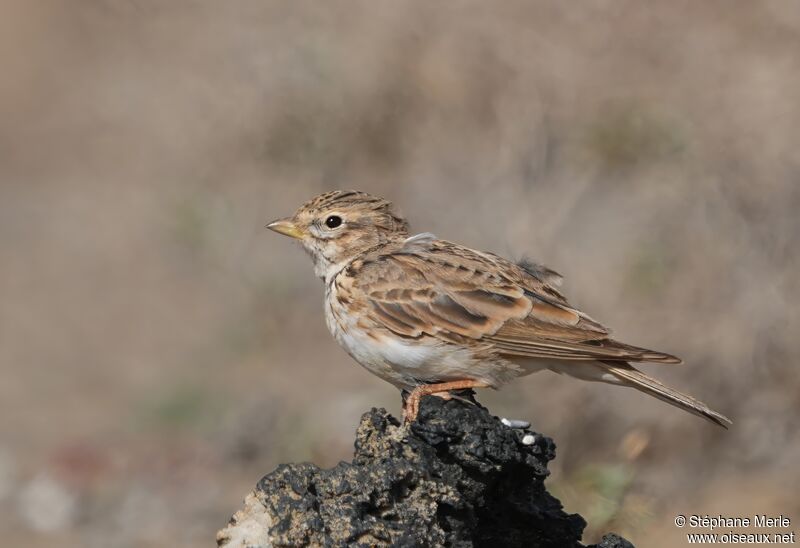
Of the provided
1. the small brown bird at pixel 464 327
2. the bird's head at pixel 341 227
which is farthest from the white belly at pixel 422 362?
the bird's head at pixel 341 227

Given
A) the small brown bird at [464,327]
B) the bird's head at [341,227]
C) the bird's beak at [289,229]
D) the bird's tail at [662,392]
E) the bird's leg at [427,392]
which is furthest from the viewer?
the bird's beak at [289,229]

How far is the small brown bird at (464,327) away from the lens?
227 inches

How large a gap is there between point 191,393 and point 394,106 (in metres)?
3.61

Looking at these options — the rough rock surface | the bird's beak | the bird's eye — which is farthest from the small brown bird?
the rough rock surface

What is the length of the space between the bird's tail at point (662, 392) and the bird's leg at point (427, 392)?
61cm

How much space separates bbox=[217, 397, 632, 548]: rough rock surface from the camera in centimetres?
439

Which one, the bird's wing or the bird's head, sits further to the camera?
the bird's head

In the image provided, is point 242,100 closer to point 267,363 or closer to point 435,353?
point 267,363

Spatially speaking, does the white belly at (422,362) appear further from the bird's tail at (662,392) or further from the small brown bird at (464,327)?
the bird's tail at (662,392)

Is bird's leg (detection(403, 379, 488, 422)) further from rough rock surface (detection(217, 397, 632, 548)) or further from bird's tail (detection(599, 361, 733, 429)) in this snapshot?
bird's tail (detection(599, 361, 733, 429))

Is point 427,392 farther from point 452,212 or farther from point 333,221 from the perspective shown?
point 452,212

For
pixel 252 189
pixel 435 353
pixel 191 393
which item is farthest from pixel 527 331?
pixel 252 189

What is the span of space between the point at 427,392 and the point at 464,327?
19.7 inches

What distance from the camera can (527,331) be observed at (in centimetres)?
585
